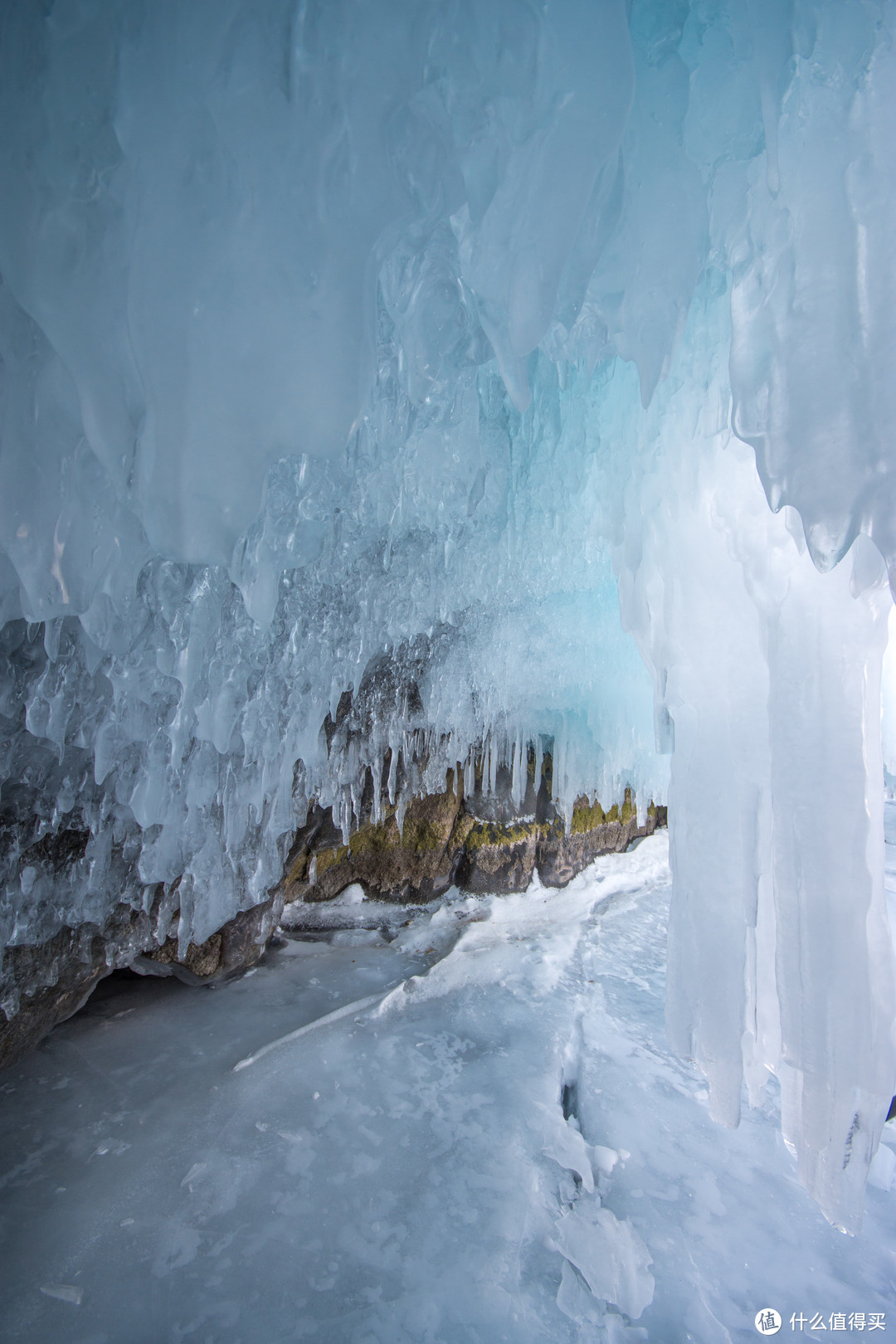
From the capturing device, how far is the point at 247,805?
451cm

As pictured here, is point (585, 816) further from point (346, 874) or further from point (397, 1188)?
point (397, 1188)

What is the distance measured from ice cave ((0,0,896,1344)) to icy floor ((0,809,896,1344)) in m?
0.02

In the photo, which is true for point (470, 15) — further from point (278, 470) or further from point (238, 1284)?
point (238, 1284)

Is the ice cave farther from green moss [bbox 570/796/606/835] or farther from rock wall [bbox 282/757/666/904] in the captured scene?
green moss [bbox 570/796/606/835]

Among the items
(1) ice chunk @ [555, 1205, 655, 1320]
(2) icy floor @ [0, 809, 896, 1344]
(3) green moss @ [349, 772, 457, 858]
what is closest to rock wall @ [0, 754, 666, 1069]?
(3) green moss @ [349, 772, 457, 858]

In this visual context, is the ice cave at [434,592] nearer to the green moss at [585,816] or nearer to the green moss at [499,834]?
the green moss at [499,834]

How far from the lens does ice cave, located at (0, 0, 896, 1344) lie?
1.11 meters

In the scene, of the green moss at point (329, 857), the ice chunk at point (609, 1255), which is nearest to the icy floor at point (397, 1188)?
the ice chunk at point (609, 1255)

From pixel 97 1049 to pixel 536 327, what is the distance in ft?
16.5

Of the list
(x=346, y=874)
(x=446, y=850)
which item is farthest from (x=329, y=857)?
(x=446, y=850)

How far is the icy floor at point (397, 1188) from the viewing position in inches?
Answer: 84.0

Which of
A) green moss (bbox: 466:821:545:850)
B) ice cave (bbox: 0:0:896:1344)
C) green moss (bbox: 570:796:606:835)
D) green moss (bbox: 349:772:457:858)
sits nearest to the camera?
ice cave (bbox: 0:0:896:1344)

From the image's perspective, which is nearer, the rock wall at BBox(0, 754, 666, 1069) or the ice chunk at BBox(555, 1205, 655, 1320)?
the ice chunk at BBox(555, 1205, 655, 1320)

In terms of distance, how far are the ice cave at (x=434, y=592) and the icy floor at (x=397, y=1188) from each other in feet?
0.07
